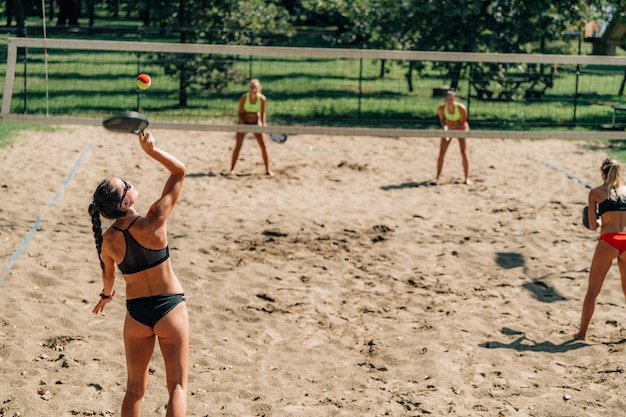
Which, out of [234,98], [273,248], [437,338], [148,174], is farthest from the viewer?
[234,98]

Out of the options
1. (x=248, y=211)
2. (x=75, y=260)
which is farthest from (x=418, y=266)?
(x=75, y=260)

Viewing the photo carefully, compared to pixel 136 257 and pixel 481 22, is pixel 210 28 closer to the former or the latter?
pixel 481 22

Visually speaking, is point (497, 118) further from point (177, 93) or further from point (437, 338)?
point (437, 338)

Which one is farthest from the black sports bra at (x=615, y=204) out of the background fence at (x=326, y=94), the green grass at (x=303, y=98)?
the green grass at (x=303, y=98)

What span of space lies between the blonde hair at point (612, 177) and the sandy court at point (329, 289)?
141cm

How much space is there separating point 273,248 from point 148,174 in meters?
3.80

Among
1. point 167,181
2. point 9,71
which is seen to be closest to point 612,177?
point 167,181

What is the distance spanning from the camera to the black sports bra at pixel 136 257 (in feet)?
16.5

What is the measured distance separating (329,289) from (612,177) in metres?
3.18

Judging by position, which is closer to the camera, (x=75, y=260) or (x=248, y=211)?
(x=75, y=260)

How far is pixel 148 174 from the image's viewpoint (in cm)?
1305

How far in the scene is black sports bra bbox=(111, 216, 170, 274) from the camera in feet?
16.5

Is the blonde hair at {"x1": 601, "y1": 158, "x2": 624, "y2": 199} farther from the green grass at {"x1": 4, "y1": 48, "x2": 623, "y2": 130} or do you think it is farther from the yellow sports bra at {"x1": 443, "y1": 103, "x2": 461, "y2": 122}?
the green grass at {"x1": 4, "y1": 48, "x2": 623, "y2": 130}

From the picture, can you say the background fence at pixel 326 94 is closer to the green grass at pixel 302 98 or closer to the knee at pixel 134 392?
the green grass at pixel 302 98
